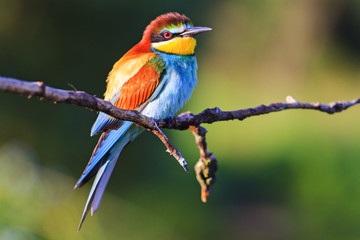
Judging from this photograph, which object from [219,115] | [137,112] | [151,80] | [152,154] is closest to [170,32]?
[151,80]

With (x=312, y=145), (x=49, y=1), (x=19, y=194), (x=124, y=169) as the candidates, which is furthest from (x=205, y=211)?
(x=49, y=1)

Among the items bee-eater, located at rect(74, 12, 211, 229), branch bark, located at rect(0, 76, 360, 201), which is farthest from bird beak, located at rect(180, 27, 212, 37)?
branch bark, located at rect(0, 76, 360, 201)

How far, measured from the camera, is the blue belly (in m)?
1.52

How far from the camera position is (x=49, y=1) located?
2.89m

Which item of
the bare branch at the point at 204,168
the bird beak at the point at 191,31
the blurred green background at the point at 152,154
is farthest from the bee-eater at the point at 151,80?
the blurred green background at the point at 152,154

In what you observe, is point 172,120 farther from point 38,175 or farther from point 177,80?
point 38,175

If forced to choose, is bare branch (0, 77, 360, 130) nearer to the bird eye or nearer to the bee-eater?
the bee-eater

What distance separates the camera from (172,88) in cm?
153

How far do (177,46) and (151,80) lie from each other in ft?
0.53

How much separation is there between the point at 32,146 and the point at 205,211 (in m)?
1.23

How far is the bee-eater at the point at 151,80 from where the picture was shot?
1507mm

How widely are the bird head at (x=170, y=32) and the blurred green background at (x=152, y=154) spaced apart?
115cm

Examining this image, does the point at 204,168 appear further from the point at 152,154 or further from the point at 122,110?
the point at 152,154

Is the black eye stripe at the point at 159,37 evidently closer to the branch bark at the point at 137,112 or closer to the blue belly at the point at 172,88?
the blue belly at the point at 172,88
